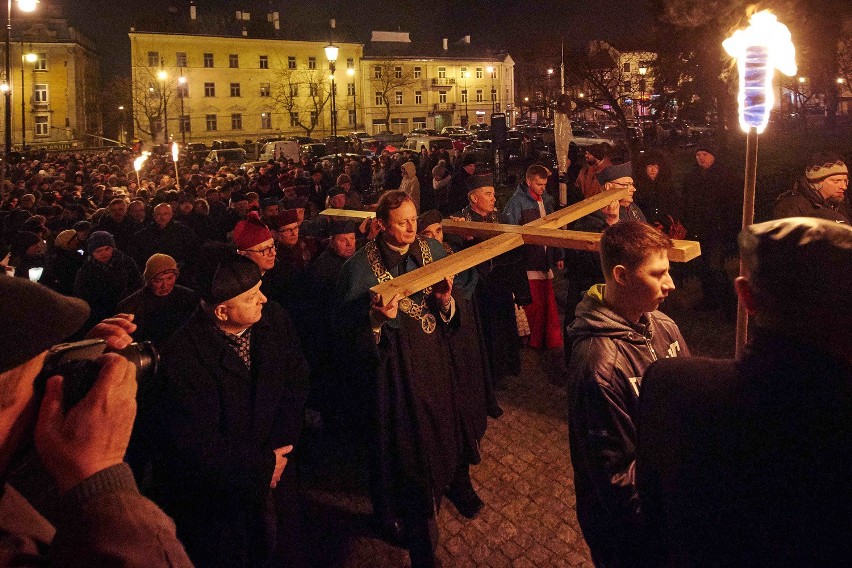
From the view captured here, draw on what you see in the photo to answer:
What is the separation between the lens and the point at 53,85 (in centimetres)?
6594

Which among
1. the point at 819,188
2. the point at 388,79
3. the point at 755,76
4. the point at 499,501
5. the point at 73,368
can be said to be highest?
the point at 388,79

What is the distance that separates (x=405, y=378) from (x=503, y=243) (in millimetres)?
993

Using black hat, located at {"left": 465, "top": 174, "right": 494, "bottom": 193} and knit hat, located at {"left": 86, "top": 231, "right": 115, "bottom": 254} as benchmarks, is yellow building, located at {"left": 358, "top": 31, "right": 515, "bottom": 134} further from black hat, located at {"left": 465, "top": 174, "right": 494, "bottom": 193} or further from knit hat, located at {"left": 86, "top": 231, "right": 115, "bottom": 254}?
A: knit hat, located at {"left": 86, "top": 231, "right": 115, "bottom": 254}

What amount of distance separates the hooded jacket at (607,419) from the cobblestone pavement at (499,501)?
147cm

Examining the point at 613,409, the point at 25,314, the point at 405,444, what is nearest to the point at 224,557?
the point at 405,444

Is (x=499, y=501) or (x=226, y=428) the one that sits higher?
(x=226, y=428)

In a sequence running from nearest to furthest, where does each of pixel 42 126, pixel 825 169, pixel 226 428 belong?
1. pixel 226 428
2. pixel 825 169
3. pixel 42 126

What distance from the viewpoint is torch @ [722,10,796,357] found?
2.79 meters

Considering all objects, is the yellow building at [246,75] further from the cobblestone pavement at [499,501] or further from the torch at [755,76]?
the torch at [755,76]

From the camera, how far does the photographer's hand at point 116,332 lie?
7.02 ft

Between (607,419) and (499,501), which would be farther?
(499,501)

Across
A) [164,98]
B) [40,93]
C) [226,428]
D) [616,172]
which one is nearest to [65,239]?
[226,428]

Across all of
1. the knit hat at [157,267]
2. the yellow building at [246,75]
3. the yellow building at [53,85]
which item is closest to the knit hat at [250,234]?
the knit hat at [157,267]

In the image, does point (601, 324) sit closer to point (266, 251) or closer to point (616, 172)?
point (266, 251)
